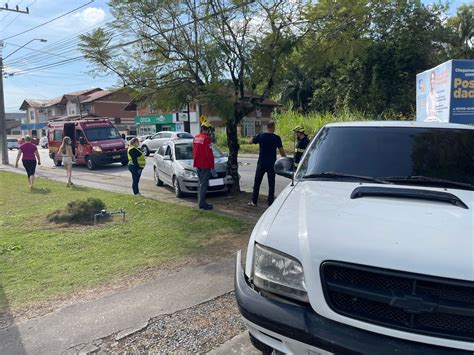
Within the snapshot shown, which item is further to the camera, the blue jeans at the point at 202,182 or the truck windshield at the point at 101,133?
the truck windshield at the point at 101,133

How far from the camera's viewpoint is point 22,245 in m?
6.30

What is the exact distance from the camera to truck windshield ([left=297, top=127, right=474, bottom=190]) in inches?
127

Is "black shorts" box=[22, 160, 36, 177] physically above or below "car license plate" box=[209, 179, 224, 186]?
above

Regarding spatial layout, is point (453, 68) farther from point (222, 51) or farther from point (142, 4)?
point (142, 4)

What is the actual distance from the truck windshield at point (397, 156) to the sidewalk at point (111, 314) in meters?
1.83

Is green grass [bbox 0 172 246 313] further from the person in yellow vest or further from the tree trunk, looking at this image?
the tree trunk

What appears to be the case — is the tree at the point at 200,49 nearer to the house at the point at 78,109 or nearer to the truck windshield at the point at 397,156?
the truck windshield at the point at 397,156

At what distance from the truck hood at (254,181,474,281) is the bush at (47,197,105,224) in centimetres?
595

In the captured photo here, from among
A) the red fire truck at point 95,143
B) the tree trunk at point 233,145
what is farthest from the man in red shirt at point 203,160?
the red fire truck at point 95,143

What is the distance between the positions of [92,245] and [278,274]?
181 inches

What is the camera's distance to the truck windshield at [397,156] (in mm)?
3236

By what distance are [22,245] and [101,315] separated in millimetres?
3280

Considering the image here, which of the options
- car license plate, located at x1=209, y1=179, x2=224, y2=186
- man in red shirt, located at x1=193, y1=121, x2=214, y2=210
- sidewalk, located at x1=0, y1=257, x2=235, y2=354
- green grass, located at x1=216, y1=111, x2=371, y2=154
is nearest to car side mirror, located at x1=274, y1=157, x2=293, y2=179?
sidewalk, located at x1=0, y1=257, x2=235, y2=354

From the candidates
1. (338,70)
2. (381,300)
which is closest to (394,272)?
(381,300)
